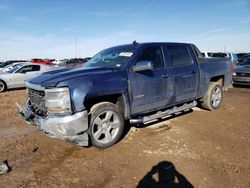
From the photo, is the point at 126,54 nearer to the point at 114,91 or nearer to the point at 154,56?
the point at 154,56

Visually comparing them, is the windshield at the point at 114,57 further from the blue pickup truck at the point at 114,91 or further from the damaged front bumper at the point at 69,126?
the damaged front bumper at the point at 69,126

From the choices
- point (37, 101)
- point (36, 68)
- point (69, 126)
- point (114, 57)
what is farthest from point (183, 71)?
point (36, 68)

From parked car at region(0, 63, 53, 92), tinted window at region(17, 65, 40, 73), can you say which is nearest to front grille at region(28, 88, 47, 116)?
parked car at region(0, 63, 53, 92)

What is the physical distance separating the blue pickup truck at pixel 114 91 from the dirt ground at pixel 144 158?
1.32ft

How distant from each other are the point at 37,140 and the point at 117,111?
186 centimetres

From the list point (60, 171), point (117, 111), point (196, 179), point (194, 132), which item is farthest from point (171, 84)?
point (60, 171)

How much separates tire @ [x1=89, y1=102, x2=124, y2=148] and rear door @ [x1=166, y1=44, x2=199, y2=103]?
5.60 feet

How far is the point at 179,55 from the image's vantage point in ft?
20.2

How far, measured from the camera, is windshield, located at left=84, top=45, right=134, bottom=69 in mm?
5161

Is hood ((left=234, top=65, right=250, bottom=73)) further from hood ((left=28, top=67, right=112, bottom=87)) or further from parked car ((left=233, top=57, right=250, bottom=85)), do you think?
hood ((left=28, top=67, right=112, bottom=87))

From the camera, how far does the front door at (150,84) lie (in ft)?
16.3

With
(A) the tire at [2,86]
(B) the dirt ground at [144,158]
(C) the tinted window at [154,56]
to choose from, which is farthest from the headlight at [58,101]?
(A) the tire at [2,86]

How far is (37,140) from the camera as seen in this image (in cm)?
527

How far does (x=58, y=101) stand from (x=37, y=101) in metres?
0.77
